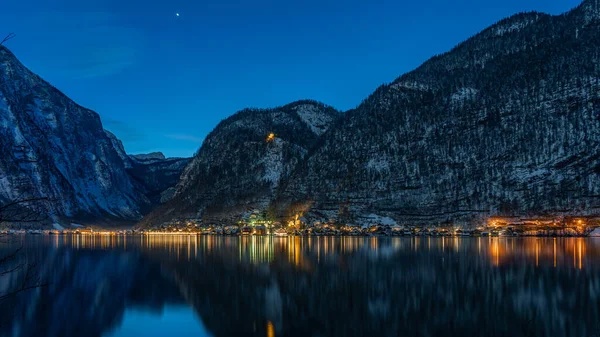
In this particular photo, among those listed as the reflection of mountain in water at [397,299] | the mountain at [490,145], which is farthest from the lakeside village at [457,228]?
the reflection of mountain in water at [397,299]

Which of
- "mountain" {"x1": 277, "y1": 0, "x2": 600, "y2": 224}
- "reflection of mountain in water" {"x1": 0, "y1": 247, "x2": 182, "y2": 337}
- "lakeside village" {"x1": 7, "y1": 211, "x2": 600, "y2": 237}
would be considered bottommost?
"lakeside village" {"x1": 7, "y1": 211, "x2": 600, "y2": 237}

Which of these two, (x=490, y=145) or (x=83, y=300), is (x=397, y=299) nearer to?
(x=83, y=300)

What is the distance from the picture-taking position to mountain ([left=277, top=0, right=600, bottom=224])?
146625mm

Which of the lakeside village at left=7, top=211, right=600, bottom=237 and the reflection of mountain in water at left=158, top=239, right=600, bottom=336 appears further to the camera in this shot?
the lakeside village at left=7, top=211, right=600, bottom=237

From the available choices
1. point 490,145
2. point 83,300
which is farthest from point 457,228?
point 83,300

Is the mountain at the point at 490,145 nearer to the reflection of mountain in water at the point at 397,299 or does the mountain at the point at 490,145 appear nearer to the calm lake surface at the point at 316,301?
the calm lake surface at the point at 316,301

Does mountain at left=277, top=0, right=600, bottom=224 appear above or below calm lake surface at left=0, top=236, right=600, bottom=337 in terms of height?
above

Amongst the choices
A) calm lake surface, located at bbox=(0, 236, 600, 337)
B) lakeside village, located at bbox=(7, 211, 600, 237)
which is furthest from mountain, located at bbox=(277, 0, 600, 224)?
calm lake surface, located at bbox=(0, 236, 600, 337)

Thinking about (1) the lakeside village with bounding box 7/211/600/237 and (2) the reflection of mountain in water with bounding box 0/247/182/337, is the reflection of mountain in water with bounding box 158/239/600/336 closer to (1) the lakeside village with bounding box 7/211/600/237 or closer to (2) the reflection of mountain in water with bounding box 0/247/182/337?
(2) the reflection of mountain in water with bounding box 0/247/182/337

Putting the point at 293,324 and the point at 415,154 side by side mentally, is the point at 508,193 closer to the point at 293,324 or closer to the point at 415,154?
the point at 415,154

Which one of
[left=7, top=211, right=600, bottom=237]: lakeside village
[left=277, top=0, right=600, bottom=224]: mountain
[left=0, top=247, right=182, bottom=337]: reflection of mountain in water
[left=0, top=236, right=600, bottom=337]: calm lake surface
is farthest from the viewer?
[left=277, top=0, right=600, bottom=224]: mountain

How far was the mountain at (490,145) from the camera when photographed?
146625mm

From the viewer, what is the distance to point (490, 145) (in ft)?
535

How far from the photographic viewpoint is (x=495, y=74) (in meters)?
183
